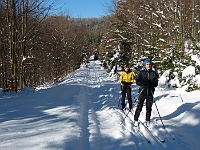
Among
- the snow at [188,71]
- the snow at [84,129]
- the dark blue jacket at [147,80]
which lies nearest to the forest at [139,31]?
the snow at [188,71]

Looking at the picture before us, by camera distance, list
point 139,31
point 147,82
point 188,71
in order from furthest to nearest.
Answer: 1. point 139,31
2. point 188,71
3. point 147,82

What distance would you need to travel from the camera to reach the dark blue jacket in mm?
7680

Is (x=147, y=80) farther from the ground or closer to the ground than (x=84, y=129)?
farther from the ground

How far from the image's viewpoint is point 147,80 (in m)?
7.70

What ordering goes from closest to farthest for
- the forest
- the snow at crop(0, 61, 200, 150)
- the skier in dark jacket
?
the snow at crop(0, 61, 200, 150)
the skier in dark jacket
the forest

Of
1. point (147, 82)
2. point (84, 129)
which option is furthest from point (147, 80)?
point (84, 129)

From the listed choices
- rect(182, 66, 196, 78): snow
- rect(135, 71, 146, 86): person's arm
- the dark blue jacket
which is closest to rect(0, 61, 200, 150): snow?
the dark blue jacket

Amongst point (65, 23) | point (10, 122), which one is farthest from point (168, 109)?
point (65, 23)

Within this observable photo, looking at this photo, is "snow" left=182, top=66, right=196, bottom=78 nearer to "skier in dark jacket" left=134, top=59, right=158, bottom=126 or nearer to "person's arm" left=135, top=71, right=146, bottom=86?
"skier in dark jacket" left=134, top=59, right=158, bottom=126

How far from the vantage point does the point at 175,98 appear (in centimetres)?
1155

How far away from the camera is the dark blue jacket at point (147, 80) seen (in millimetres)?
7680

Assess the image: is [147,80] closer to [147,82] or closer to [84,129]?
[147,82]

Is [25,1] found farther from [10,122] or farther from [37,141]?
[37,141]

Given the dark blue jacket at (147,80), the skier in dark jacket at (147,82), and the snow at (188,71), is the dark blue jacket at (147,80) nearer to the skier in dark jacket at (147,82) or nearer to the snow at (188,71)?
the skier in dark jacket at (147,82)
